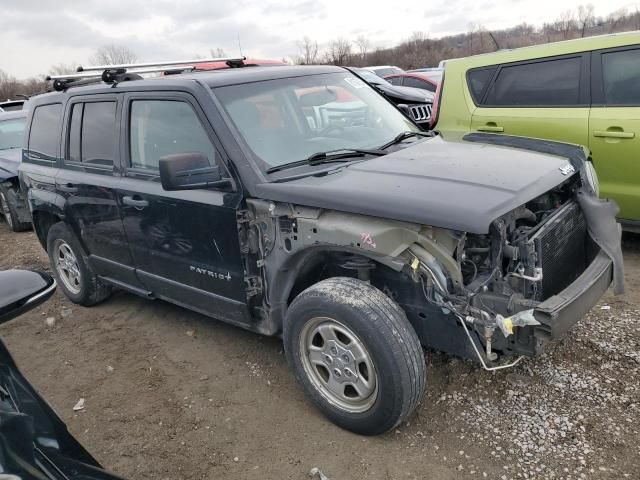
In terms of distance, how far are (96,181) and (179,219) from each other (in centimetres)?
106

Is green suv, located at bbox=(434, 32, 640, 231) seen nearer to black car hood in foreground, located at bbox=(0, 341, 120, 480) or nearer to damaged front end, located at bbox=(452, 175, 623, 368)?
damaged front end, located at bbox=(452, 175, 623, 368)

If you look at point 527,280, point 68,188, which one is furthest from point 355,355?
point 68,188

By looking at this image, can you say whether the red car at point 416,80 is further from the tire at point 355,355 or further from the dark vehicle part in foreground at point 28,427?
the dark vehicle part in foreground at point 28,427

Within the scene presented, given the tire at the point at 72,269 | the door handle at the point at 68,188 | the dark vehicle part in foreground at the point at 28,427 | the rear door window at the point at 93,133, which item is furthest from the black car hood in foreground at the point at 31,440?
the tire at the point at 72,269

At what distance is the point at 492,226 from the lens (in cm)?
265

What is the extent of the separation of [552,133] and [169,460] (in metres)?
4.09

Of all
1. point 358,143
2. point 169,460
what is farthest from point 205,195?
point 169,460

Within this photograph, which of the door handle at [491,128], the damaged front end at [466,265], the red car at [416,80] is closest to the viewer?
the damaged front end at [466,265]

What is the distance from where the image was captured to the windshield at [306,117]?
3439 mm

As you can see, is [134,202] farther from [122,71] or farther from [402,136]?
[402,136]

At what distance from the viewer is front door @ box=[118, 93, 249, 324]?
341 cm

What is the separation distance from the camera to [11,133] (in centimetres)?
955

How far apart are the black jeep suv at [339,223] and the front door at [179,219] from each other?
13mm

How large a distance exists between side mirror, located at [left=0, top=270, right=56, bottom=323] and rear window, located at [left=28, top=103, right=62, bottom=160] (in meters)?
3.03
